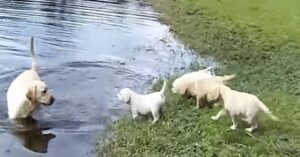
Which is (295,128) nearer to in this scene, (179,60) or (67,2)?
(179,60)

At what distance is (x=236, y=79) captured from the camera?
10.8 meters

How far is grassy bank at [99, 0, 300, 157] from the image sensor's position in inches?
314

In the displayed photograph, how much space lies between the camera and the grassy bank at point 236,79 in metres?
7.98

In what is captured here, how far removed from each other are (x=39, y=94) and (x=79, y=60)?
2.92 metres

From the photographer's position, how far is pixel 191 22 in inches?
603

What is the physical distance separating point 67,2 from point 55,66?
19.7 feet

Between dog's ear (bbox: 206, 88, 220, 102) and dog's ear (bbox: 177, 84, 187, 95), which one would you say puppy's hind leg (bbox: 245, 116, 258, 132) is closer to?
dog's ear (bbox: 206, 88, 220, 102)

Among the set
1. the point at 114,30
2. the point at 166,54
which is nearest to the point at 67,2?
the point at 114,30

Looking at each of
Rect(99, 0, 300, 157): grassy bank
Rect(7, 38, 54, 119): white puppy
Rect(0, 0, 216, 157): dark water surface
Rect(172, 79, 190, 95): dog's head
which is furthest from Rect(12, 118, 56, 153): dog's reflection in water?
Rect(172, 79, 190, 95): dog's head

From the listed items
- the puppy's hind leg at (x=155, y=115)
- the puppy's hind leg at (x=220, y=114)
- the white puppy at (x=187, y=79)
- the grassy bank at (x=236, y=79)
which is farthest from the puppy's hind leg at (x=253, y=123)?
the white puppy at (x=187, y=79)

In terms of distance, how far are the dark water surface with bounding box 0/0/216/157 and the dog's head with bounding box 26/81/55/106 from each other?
245 millimetres

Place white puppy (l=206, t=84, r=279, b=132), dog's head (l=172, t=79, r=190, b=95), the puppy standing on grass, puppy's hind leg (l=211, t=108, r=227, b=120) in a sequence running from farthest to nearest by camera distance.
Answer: dog's head (l=172, t=79, r=190, b=95), the puppy standing on grass, puppy's hind leg (l=211, t=108, r=227, b=120), white puppy (l=206, t=84, r=279, b=132)

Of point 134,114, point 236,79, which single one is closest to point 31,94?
point 134,114

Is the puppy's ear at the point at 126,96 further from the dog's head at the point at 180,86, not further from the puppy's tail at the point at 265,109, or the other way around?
the puppy's tail at the point at 265,109
